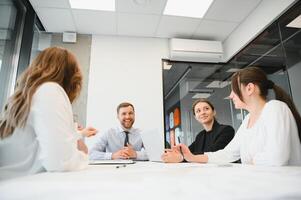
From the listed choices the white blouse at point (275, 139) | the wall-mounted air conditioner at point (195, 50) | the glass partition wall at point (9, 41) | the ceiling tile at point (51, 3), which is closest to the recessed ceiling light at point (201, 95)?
the wall-mounted air conditioner at point (195, 50)

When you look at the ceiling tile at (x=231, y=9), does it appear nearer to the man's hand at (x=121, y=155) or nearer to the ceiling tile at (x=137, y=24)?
the ceiling tile at (x=137, y=24)

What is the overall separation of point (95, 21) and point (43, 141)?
8.47ft

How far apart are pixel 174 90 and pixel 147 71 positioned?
30.6 inches

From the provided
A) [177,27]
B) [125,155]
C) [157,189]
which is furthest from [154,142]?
[177,27]

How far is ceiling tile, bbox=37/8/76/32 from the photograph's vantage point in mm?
2744

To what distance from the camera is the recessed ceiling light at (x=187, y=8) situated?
266cm

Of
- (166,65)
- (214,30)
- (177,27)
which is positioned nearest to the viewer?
(177,27)

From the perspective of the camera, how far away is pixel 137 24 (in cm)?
303

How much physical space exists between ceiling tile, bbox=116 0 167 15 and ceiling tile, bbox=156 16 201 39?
214 millimetres

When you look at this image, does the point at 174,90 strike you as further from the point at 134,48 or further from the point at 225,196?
the point at 225,196

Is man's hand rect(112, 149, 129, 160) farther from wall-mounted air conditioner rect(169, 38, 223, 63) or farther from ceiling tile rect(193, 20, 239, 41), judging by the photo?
ceiling tile rect(193, 20, 239, 41)

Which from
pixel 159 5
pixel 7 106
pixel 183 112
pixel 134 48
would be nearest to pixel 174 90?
pixel 183 112

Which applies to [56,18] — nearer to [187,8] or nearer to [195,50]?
[187,8]

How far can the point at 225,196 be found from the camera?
50 centimetres
